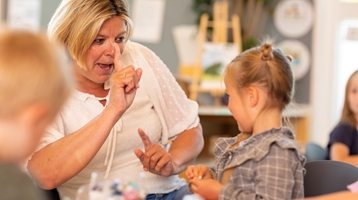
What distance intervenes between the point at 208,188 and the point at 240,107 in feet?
0.82

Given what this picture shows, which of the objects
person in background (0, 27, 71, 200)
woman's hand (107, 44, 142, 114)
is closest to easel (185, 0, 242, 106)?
woman's hand (107, 44, 142, 114)

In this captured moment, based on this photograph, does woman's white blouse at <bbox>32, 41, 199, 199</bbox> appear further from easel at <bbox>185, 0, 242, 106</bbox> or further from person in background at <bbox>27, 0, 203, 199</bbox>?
easel at <bbox>185, 0, 242, 106</bbox>

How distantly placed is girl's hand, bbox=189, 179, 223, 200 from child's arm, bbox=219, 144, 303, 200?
22 millimetres

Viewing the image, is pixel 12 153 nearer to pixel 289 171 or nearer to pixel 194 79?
pixel 289 171

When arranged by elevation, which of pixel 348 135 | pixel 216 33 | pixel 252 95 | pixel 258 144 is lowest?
pixel 348 135

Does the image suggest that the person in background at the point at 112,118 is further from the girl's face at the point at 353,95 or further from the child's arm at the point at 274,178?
the girl's face at the point at 353,95

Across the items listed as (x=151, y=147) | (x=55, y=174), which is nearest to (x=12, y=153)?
(x=55, y=174)

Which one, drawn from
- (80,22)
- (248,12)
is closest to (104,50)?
(80,22)

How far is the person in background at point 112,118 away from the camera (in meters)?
1.71

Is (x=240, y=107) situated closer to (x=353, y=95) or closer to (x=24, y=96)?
(x=24, y=96)

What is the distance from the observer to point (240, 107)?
5.15 feet

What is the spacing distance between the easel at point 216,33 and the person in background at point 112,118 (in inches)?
131

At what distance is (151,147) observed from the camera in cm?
184

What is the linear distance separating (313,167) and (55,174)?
0.78 meters
